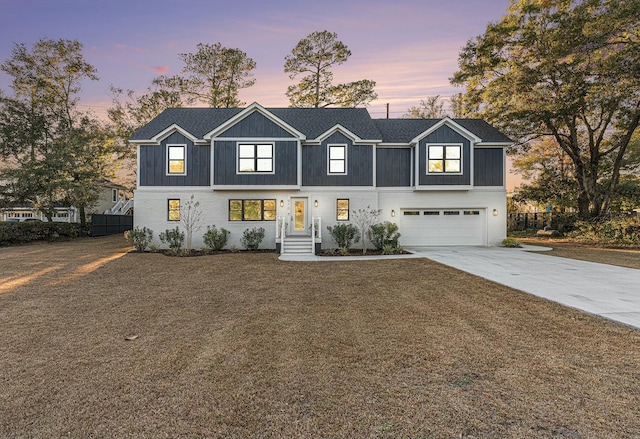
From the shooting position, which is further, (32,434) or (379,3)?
(379,3)

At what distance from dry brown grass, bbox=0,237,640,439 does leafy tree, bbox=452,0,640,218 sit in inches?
666

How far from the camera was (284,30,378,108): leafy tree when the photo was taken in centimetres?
2486

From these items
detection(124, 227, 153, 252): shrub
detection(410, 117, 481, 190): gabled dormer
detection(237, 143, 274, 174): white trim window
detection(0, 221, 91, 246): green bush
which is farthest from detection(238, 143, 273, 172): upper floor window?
detection(0, 221, 91, 246): green bush

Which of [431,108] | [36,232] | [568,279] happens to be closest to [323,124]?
[568,279]

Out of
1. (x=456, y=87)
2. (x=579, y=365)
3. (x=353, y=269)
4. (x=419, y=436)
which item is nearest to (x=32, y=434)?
(x=419, y=436)

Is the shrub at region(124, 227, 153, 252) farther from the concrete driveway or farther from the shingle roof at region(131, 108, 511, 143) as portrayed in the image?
the concrete driveway

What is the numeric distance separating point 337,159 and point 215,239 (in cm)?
733

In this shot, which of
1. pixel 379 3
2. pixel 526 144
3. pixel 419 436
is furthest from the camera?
pixel 526 144

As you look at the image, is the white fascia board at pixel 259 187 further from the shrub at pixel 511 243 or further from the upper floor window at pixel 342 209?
the shrub at pixel 511 243

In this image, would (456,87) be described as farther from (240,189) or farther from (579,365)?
(579,365)

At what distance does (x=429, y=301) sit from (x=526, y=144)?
67.9 feet

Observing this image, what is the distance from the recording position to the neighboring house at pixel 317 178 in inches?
607

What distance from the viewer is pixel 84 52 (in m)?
23.3

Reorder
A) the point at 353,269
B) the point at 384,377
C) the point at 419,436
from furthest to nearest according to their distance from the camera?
the point at 353,269 < the point at 384,377 < the point at 419,436
